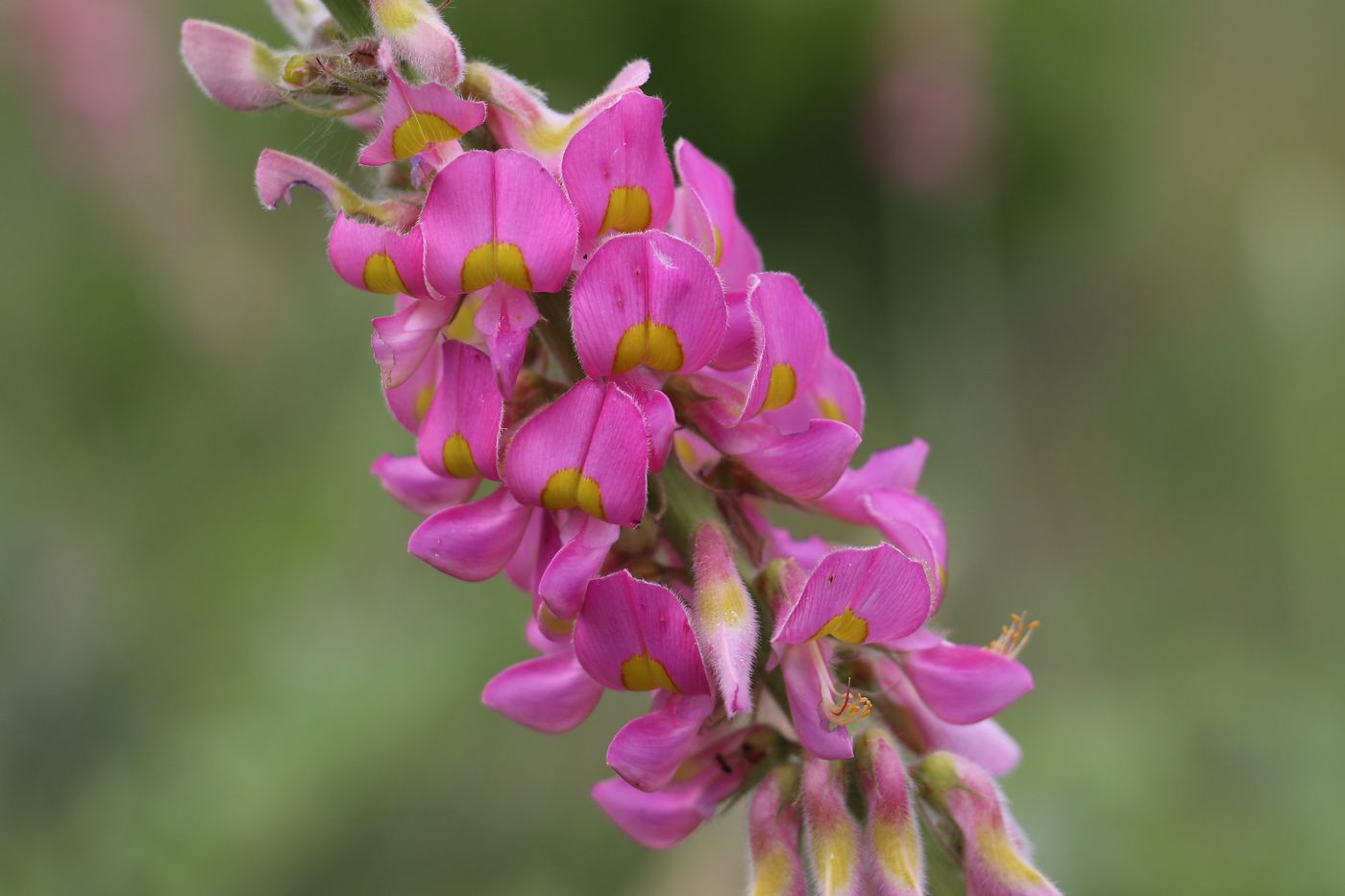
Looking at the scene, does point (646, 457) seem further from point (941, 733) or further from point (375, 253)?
point (941, 733)

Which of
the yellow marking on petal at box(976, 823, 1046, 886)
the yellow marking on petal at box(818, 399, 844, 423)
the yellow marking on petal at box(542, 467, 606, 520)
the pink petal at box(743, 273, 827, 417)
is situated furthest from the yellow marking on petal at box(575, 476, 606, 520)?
the yellow marking on petal at box(976, 823, 1046, 886)

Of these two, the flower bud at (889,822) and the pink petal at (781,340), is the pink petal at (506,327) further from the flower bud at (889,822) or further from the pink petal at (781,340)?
the flower bud at (889,822)

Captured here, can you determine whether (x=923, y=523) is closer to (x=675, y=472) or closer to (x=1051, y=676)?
(x=675, y=472)

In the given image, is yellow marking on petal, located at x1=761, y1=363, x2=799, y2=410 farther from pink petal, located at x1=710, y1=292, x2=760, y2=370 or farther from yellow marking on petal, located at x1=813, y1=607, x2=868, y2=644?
yellow marking on petal, located at x1=813, y1=607, x2=868, y2=644

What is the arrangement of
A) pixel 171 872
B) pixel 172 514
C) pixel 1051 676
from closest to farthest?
pixel 171 872 → pixel 172 514 → pixel 1051 676

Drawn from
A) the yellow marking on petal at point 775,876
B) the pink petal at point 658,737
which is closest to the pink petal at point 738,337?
the pink petal at point 658,737

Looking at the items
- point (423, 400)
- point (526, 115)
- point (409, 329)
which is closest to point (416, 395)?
point (423, 400)

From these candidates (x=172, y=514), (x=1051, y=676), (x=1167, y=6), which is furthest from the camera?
(x=1167, y=6)

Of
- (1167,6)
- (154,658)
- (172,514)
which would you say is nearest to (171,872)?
(154,658)
